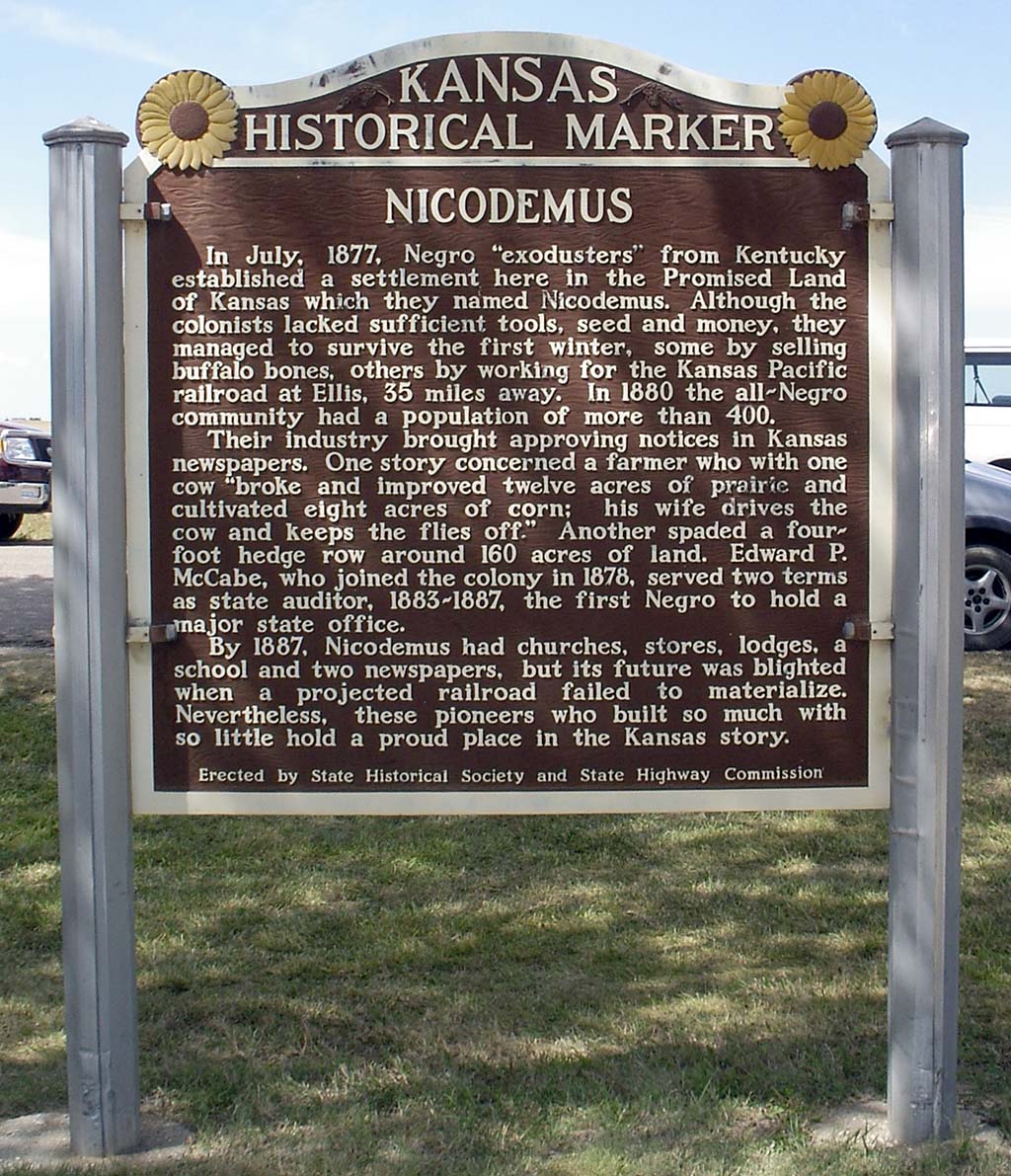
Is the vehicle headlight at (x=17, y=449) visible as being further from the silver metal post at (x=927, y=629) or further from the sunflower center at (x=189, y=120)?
the silver metal post at (x=927, y=629)

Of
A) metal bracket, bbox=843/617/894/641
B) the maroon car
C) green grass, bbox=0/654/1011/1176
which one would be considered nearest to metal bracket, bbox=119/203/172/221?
metal bracket, bbox=843/617/894/641

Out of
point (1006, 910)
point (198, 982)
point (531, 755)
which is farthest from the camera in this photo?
point (1006, 910)

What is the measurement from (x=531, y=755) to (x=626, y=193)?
53.3 inches

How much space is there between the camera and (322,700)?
11.3 ft

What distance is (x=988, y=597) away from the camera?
30.5 ft

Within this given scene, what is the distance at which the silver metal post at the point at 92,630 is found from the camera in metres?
3.23

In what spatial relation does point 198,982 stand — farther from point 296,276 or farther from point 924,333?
point 924,333

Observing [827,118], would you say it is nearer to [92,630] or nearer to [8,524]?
[92,630]

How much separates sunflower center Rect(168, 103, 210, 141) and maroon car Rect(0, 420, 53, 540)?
1378cm

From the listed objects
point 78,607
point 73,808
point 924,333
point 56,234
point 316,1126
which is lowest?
point 316,1126

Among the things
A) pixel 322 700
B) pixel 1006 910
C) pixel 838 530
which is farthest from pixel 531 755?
pixel 1006 910

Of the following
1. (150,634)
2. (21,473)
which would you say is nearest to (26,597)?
(21,473)

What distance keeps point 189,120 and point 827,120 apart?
1.48m

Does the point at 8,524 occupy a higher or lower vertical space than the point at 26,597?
higher
